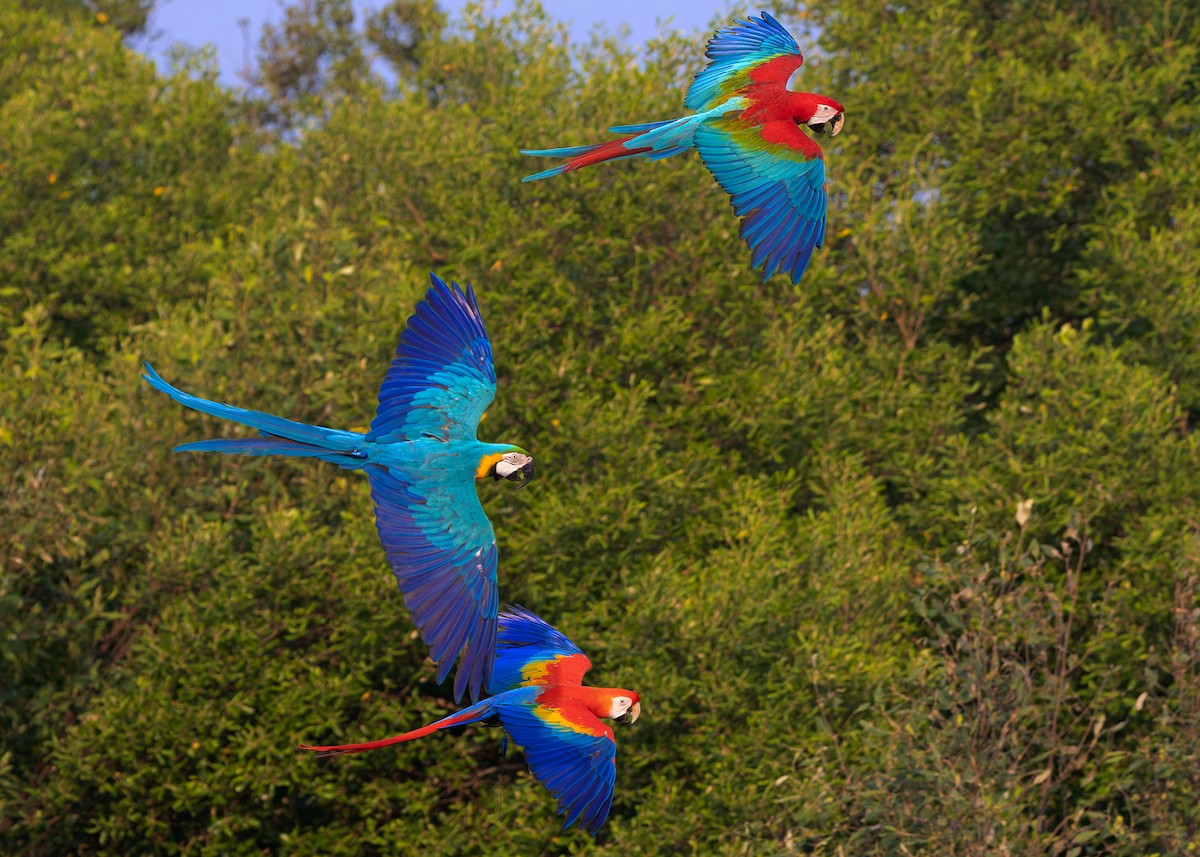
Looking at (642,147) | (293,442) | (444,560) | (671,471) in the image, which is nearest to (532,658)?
(444,560)

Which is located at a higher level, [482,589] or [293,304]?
[482,589]

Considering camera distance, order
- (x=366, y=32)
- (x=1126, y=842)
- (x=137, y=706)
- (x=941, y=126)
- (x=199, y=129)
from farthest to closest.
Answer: (x=366, y=32)
(x=199, y=129)
(x=941, y=126)
(x=137, y=706)
(x=1126, y=842)

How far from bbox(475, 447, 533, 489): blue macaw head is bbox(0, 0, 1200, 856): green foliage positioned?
187 inches

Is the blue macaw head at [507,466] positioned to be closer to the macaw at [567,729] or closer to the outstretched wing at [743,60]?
the macaw at [567,729]

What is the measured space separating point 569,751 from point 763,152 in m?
2.22

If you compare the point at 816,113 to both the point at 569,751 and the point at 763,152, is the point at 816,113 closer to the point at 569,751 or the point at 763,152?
the point at 763,152

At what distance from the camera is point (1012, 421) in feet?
41.3

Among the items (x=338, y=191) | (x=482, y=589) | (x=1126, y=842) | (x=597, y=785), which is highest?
(x=482, y=589)

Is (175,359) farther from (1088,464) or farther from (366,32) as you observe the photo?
(366,32)

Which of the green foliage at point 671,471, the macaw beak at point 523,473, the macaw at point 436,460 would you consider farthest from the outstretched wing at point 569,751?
the green foliage at point 671,471

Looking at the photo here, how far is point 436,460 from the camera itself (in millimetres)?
5250

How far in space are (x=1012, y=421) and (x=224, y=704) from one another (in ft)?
21.3

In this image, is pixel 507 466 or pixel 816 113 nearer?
pixel 507 466

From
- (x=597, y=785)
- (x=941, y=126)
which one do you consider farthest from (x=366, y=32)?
(x=597, y=785)
